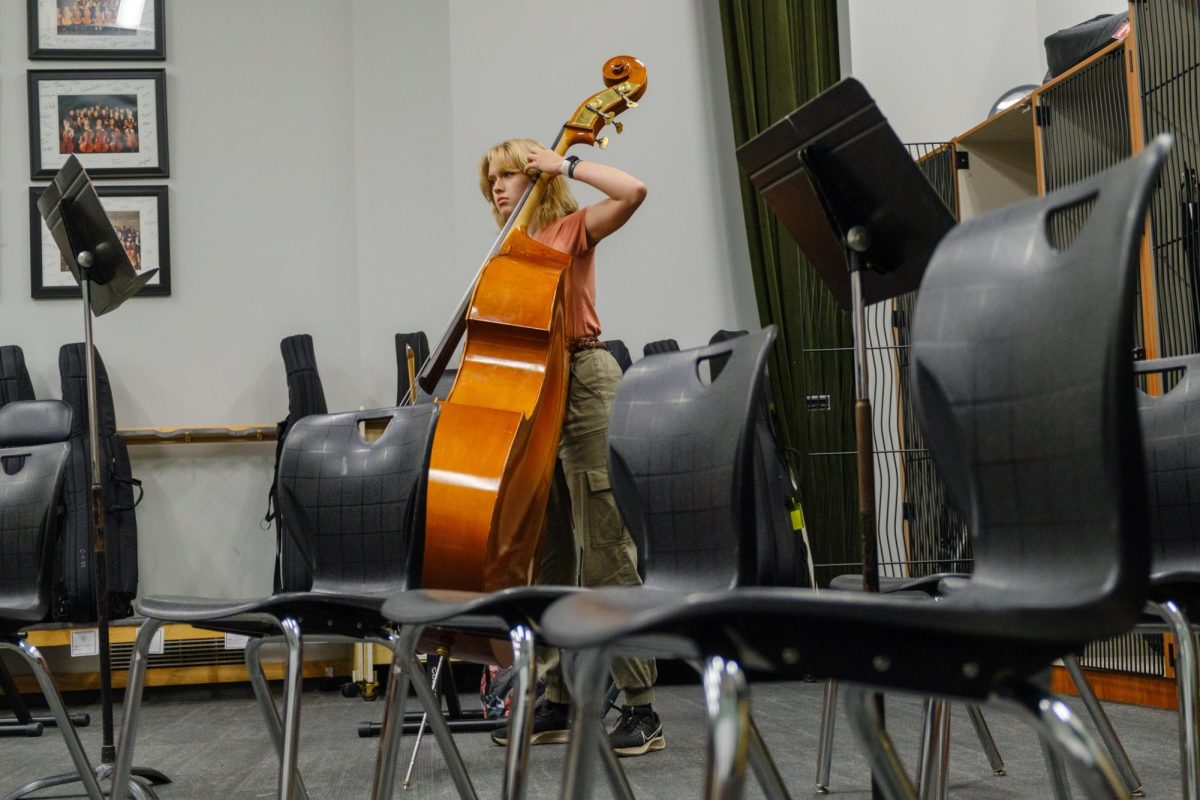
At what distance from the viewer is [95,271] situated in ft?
9.43

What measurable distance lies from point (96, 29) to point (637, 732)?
3640mm

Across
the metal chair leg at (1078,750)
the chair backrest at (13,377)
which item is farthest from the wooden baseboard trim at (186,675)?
the metal chair leg at (1078,750)

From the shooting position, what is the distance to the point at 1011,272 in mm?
1056

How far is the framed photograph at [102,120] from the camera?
15.6 ft

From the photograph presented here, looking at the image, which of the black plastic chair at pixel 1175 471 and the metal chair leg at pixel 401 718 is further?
the black plastic chair at pixel 1175 471

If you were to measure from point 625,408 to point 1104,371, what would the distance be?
0.92 m

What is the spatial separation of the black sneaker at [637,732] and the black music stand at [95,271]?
1.05 m

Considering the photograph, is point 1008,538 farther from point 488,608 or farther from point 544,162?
point 544,162

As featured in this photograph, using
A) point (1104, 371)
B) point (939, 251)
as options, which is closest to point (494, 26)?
point (939, 251)

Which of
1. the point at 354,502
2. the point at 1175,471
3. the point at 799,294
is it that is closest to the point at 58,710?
the point at 354,502

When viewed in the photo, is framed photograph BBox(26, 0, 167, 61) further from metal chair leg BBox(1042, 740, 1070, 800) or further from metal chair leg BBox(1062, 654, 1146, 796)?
metal chair leg BBox(1042, 740, 1070, 800)

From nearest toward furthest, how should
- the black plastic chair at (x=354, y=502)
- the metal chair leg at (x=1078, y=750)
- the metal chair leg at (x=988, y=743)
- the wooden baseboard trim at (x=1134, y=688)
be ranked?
the metal chair leg at (x=1078, y=750) < the black plastic chair at (x=354, y=502) < the metal chair leg at (x=988, y=743) < the wooden baseboard trim at (x=1134, y=688)

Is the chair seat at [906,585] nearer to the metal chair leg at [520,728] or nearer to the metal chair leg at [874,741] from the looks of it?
the metal chair leg at [520,728]

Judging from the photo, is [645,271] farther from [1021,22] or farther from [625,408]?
[625,408]
